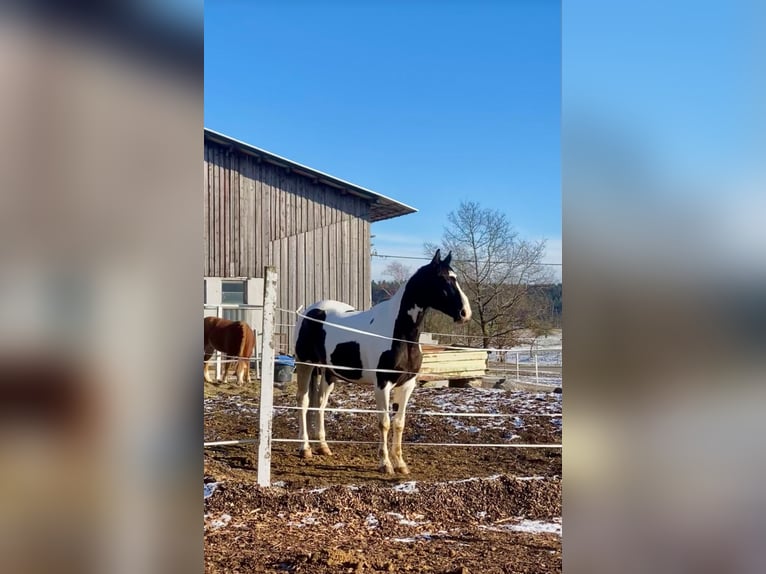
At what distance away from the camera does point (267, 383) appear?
3221 mm

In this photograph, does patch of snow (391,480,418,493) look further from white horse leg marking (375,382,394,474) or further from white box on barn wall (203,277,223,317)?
white box on barn wall (203,277,223,317)

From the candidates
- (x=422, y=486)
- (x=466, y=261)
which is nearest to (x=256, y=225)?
(x=466, y=261)

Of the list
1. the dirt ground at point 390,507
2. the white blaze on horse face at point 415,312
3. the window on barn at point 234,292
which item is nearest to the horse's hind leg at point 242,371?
the window on barn at point 234,292

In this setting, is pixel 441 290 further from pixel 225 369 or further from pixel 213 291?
pixel 213 291

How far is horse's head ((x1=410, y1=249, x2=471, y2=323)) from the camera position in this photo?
4121 mm

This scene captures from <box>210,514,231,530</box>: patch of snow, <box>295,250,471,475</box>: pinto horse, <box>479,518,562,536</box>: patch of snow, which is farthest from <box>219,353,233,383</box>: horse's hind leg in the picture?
<box>479,518,562,536</box>: patch of snow

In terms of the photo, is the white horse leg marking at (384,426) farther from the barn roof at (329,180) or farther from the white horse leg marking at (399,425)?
the barn roof at (329,180)

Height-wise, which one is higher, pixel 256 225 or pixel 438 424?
pixel 256 225

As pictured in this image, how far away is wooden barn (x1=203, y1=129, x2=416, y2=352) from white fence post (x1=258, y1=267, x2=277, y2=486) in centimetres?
555

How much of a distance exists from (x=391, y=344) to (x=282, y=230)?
18.3ft
